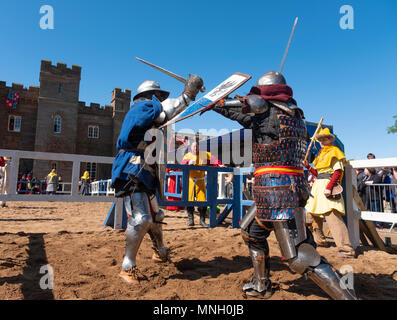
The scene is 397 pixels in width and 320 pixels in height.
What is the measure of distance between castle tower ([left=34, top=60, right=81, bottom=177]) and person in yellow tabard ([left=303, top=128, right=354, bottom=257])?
23.5m

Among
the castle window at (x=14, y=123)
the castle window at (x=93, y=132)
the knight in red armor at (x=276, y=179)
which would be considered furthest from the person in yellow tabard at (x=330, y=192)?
the castle window at (x=14, y=123)

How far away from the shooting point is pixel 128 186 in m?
2.38

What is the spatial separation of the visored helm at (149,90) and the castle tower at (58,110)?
23.3m

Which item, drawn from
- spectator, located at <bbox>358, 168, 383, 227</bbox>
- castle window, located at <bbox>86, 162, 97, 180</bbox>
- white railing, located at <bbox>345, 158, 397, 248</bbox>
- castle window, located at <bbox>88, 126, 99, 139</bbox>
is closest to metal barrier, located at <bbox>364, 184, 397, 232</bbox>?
spectator, located at <bbox>358, 168, 383, 227</bbox>

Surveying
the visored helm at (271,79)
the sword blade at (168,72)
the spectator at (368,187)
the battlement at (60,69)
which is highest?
the battlement at (60,69)

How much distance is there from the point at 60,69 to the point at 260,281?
1087 inches

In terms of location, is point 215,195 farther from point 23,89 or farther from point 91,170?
point 23,89

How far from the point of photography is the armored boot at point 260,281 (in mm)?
2002

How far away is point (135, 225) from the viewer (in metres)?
2.21

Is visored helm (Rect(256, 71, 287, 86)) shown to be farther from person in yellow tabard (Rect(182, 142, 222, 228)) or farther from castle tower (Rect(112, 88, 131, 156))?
castle tower (Rect(112, 88, 131, 156))

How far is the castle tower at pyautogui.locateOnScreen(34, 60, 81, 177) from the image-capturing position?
23.7m

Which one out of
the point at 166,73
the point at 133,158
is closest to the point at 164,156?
the point at 133,158

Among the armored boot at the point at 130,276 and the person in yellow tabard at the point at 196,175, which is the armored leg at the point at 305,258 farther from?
the person in yellow tabard at the point at 196,175
